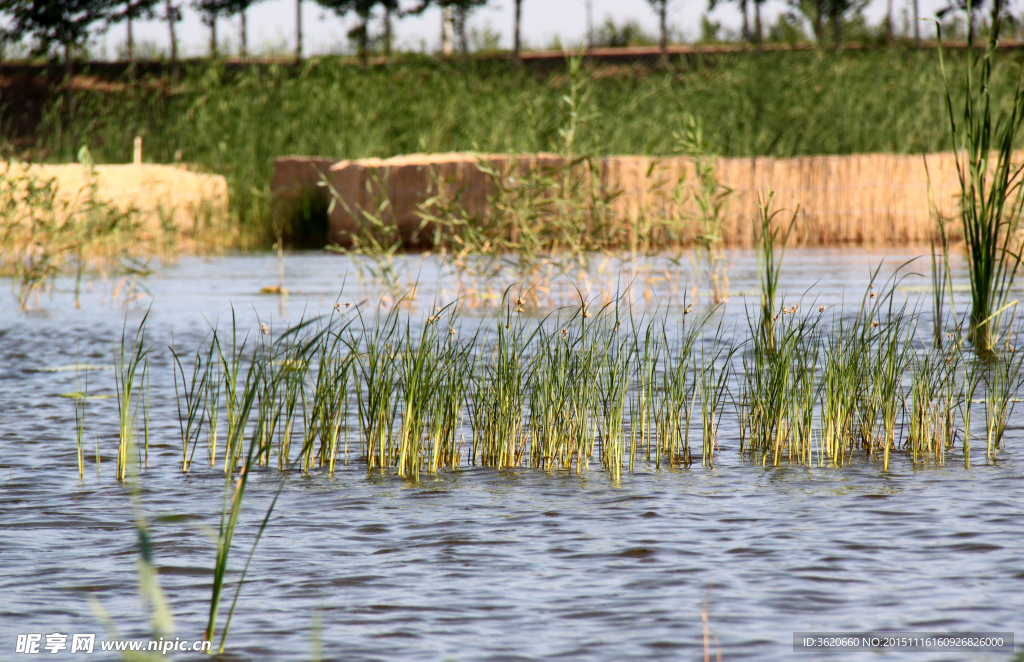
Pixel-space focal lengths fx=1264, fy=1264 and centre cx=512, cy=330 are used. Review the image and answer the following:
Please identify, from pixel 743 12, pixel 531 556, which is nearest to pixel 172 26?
pixel 743 12

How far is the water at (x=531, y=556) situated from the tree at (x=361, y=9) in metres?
25.6

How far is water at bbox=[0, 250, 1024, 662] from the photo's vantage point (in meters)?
2.64

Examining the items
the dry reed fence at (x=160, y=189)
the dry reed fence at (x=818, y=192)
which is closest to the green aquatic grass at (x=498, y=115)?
the dry reed fence at (x=160, y=189)

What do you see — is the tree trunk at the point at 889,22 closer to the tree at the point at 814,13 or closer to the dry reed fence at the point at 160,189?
the tree at the point at 814,13

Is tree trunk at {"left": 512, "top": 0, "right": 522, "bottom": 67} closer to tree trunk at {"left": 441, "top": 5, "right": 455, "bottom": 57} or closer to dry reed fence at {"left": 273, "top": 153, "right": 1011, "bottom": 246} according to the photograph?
tree trunk at {"left": 441, "top": 5, "right": 455, "bottom": 57}

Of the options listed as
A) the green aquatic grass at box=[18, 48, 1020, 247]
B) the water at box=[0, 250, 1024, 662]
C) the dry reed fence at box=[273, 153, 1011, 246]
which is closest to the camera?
the water at box=[0, 250, 1024, 662]

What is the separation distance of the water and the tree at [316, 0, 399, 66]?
25.6 metres

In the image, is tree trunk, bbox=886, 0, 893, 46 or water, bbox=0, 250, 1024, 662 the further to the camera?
tree trunk, bbox=886, 0, 893, 46

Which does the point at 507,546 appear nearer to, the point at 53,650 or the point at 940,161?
the point at 53,650

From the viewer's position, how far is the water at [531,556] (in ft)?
8.66

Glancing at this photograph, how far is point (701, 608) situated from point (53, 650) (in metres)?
1.36

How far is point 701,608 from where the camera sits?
9.05ft

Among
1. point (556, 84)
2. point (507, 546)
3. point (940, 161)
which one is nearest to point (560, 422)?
point (507, 546)

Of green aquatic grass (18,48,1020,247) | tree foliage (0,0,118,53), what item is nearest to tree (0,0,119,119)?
tree foliage (0,0,118,53)
